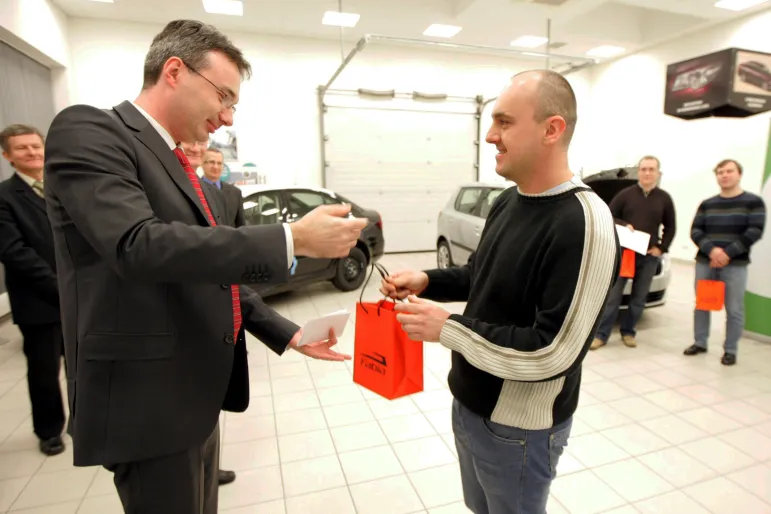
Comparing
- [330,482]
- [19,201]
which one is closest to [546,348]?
[330,482]

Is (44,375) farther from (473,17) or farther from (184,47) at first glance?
(473,17)

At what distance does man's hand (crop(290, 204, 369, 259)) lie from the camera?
869 mm

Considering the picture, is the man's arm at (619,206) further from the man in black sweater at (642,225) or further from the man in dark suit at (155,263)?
the man in dark suit at (155,263)

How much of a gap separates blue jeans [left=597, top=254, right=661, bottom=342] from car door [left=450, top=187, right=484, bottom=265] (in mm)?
1707

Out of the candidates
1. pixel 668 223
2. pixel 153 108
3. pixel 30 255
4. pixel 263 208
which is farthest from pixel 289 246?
pixel 263 208

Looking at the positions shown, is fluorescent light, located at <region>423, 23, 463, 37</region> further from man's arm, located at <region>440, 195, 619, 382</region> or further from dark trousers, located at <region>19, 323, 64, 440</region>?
man's arm, located at <region>440, 195, 619, 382</region>

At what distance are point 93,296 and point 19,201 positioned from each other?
194 centimetres

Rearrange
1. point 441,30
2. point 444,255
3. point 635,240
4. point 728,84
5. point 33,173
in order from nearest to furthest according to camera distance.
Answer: point 33,173
point 635,240
point 728,84
point 444,255
point 441,30

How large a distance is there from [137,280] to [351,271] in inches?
200

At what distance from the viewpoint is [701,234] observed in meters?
3.67

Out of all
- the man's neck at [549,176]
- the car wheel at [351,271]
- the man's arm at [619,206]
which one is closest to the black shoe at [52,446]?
the man's neck at [549,176]

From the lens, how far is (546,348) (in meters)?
0.98

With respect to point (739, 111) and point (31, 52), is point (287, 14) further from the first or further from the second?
point (739, 111)

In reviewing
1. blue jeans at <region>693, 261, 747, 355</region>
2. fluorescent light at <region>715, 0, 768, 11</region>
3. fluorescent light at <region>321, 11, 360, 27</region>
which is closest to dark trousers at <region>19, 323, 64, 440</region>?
blue jeans at <region>693, 261, 747, 355</region>
